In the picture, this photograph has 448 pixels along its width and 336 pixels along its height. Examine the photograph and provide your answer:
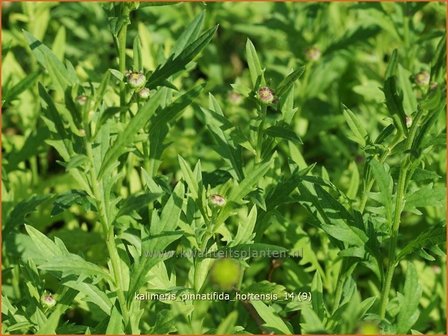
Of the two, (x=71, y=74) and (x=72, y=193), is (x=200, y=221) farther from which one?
(x=71, y=74)

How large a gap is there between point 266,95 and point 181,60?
336 mm

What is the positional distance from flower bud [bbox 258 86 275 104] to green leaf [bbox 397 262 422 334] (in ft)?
2.55

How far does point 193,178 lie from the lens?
248cm

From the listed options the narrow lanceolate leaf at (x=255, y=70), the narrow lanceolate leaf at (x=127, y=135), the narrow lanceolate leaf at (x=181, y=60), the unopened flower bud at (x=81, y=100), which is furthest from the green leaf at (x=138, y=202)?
the narrow lanceolate leaf at (x=255, y=70)

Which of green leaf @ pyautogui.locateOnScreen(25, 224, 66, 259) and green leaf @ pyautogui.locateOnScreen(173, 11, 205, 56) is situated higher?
green leaf @ pyautogui.locateOnScreen(173, 11, 205, 56)

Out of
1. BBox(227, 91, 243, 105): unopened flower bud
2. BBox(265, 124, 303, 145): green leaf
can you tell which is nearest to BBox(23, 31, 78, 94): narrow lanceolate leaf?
BBox(265, 124, 303, 145): green leaf

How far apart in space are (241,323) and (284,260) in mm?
340

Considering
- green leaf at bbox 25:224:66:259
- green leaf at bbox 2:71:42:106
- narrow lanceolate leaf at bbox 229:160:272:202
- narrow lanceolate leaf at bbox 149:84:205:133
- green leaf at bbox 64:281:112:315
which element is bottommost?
green leaf at bbox 64:281:112:315

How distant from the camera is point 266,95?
2568mm

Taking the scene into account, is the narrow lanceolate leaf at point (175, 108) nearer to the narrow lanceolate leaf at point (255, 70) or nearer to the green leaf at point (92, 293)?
the narrow lanceolate leaf at point (255, 70)

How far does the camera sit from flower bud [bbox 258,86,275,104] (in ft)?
8.42

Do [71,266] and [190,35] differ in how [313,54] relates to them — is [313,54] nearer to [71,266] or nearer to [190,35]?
[190,35]

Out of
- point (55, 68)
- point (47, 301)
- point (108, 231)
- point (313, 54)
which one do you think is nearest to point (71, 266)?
point (108, 231)

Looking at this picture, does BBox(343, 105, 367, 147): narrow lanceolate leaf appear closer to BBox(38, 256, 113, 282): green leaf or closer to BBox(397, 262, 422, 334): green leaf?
BBox(397, 262, 422, 334): green leaf
